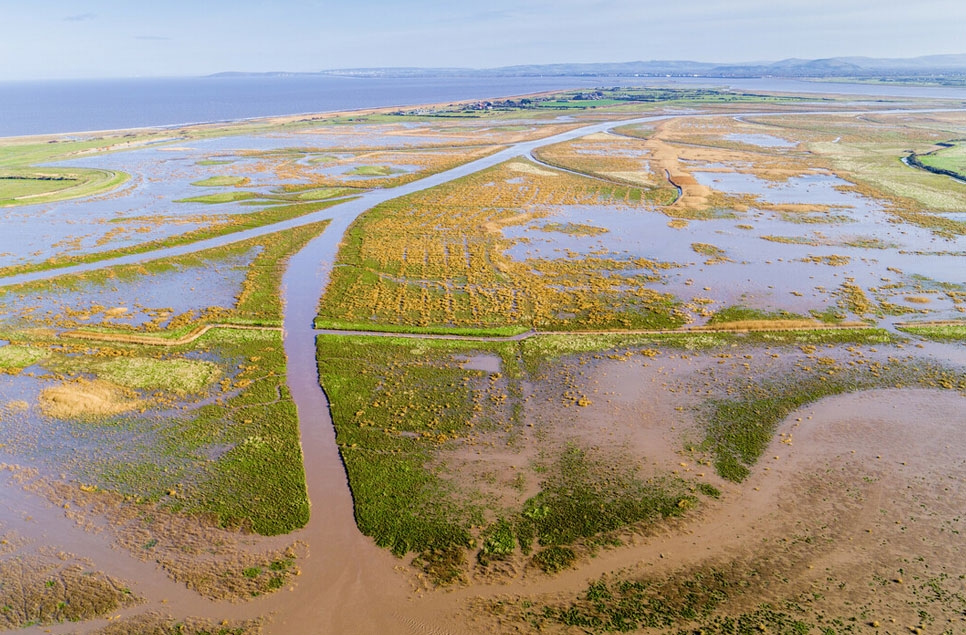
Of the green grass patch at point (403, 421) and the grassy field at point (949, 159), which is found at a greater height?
the grassy field at point (949, 159)

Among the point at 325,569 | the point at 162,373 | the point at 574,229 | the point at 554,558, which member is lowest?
the point at 554,558

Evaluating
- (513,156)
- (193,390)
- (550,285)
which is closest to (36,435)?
(193,390)

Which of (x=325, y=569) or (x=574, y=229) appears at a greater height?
(x=574, y=229)

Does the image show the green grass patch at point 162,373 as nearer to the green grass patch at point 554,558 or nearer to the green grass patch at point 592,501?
the green grass patch at point 592,501

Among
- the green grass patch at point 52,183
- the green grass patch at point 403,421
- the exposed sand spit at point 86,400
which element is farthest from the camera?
the green grass patch at point 52,183

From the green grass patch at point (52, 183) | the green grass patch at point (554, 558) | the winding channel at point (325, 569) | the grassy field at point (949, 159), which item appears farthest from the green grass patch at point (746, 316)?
the green grass patch at point (52, 183)

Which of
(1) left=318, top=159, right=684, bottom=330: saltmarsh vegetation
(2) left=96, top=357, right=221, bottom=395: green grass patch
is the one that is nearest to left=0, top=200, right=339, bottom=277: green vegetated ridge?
(1) left=318, top=159, right=684, bottom=330: saltmarsh vegetation

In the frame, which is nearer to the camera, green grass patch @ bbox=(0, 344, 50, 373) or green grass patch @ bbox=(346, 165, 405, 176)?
green grass patch @ bbox=(0, 344, 50, 373)

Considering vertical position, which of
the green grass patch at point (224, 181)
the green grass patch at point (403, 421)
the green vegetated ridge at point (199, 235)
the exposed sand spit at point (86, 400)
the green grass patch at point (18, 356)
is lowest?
the green grass patch at point (403, 421)

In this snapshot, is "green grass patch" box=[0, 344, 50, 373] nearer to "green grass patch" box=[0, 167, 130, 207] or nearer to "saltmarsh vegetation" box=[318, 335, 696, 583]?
"saltmarsh vegetation" box=[318, 335, 696, 583]

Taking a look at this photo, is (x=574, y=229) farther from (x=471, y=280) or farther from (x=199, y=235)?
(x=199, y=235)

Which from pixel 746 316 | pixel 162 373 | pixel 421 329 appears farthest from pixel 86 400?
pixel 746 316

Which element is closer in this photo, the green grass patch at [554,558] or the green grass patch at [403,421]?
the green grass patch at [554,558]
